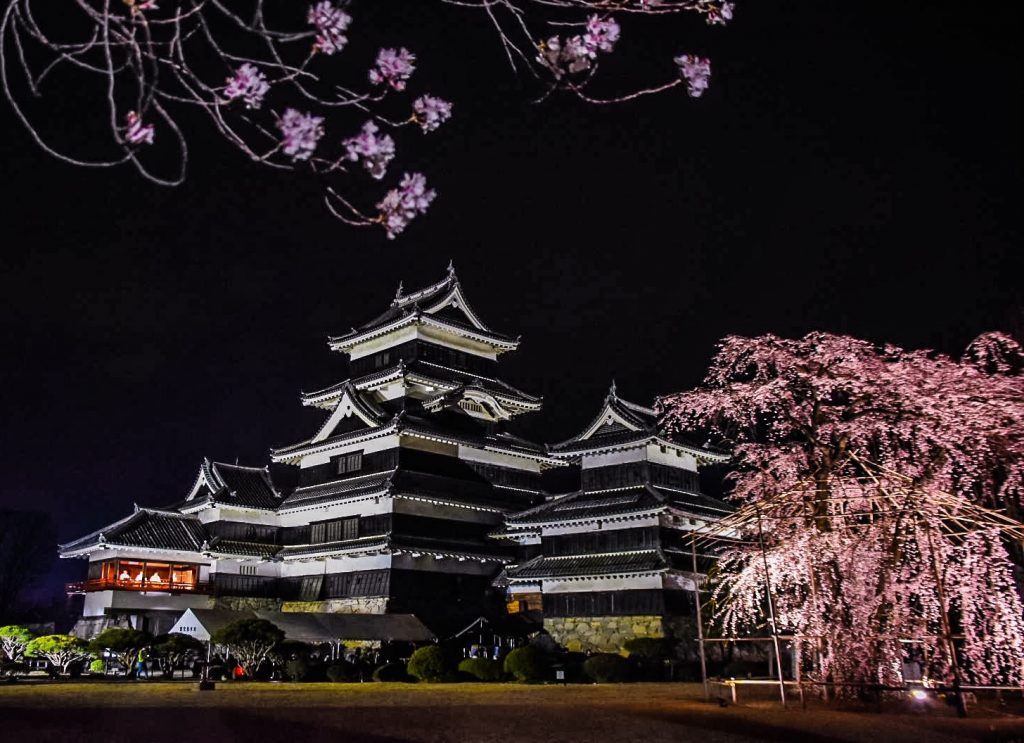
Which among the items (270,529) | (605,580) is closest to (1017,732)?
(605,580)

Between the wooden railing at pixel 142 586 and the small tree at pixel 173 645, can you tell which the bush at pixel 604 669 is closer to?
the small tree at pixel 173 645

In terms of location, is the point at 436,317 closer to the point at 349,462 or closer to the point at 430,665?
the point at 349,462

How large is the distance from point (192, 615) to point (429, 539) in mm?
11329

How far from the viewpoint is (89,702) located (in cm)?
1856

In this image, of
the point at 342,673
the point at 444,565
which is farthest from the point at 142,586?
the point at 342,673

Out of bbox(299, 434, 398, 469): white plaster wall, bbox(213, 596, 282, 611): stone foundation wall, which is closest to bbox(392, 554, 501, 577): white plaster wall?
bbox(299, 434, 398, 469): white plaster wall

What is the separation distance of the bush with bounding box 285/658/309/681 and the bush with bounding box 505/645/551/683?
24.8ft

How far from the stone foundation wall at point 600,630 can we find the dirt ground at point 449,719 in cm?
1168

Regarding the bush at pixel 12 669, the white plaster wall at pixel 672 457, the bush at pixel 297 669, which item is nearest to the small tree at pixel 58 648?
the bush at pixel 12 669

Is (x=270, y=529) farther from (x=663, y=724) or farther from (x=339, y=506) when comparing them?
(x=663, y=724)

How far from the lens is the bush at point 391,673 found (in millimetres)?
30192

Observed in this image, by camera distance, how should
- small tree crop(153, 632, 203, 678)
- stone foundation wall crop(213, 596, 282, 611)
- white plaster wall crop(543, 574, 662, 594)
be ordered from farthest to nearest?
stone foundation wall crop(213, 596, 282, 611) < white plaster wall crop(543, 574, 662, 594) < small tree crop(153, 632, 203, 678)

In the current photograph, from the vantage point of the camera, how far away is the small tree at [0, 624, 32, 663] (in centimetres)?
3097

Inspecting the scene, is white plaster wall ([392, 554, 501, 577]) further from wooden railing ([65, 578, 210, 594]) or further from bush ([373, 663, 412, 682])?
wooden railing ([65, 578, 210, 594])
